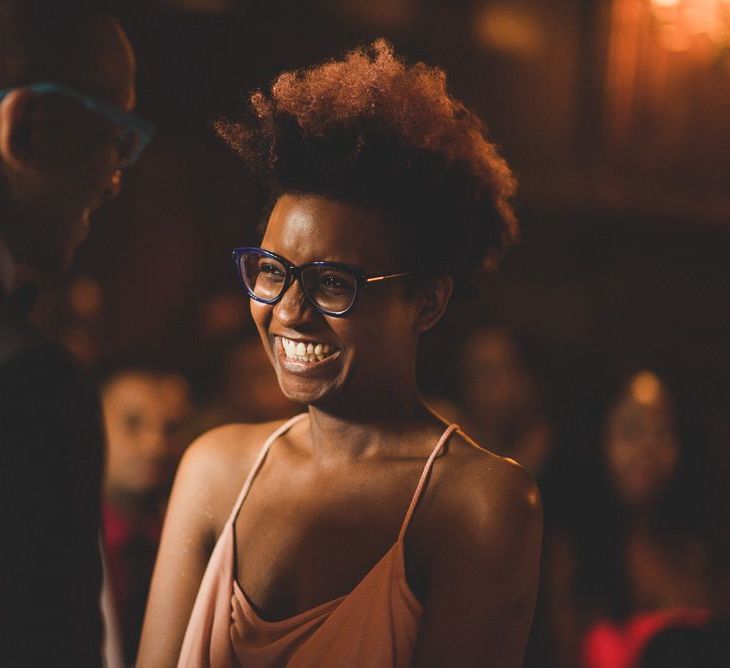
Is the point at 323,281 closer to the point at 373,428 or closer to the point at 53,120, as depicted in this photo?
the point at 373,428

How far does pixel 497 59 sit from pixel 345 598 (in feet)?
15.1

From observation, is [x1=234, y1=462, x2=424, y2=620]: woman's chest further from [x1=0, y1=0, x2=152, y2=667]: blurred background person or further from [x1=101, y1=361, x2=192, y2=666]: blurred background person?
[x1=101, y1=361, x2=192, y2=666]: blurred background person

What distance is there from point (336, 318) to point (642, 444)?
1.92 metres

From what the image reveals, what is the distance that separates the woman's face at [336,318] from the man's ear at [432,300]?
4cm

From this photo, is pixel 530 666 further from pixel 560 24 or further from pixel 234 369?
pixel 560 24

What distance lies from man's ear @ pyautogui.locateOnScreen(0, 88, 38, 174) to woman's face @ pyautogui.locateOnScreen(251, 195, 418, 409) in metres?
0.36

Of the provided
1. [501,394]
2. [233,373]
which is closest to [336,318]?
[233,373]

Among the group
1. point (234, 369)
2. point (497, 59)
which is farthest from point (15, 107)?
point (497, 59)

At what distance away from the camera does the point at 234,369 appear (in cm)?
437

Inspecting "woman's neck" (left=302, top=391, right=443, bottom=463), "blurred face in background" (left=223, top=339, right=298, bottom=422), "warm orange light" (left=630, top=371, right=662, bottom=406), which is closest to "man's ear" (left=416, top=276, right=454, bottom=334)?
"woman's neck" (left=302, top=391, right=443, bottom=463)

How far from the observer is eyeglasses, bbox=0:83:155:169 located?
1249mm

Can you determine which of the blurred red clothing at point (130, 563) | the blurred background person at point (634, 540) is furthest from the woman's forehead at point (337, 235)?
the blurred background person at point (634, 540)

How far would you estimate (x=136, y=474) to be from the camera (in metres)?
3.16

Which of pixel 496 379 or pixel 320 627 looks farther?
pixel 496 379
